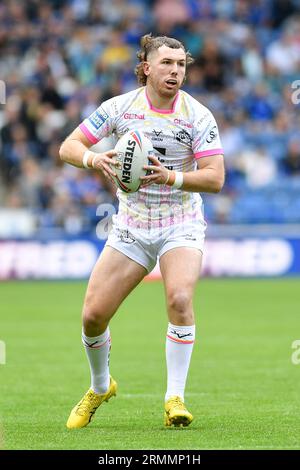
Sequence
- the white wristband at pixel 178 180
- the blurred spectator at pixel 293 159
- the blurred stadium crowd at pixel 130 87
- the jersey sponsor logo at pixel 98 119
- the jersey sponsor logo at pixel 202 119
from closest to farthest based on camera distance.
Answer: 1. the white wristband at pixel 178 180
2. the jersey sponsor logo at pixel 202 119
3. the jersey sponsor logo at pixel 98 119
4. the blurred stadium crowd at pixel 130 87
5. the blurred spectator at pixel 293 159

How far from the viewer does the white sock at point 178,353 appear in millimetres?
7812

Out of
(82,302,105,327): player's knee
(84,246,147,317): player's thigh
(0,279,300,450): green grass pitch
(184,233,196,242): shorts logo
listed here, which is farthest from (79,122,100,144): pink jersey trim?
(0,279,300,450): green grass pitch

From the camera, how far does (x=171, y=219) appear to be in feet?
26.2

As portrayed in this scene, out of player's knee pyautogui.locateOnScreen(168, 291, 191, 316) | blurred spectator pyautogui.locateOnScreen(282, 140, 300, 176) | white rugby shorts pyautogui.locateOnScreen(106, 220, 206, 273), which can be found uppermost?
blurred spectator pyautogui.locateOnScreen(282, 140, 300, 176)

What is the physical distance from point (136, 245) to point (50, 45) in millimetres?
17822

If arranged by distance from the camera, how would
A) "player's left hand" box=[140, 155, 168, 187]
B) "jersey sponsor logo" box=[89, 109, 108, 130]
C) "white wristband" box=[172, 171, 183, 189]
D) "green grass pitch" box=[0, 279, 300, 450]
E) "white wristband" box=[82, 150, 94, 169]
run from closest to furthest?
"green grass pitch" box=[0, 279, 300, 450] < "player's left hand" box=[140, 155, 168, 187] < "white wristband" box=[172, 171, 183, 189] < "white wristband" box=[82, 150, 94, 169] < "jersey sponsor logo" box=[89, 109, 108, 130]

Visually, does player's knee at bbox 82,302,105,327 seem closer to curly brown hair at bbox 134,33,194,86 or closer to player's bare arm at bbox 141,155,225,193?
player's bare arm at bbox 141,155,225,193

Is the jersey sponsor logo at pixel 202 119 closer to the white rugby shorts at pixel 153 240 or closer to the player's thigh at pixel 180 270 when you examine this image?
the white rugby shorts at pixel 153 240

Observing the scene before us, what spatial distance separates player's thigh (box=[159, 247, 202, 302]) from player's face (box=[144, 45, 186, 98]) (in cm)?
111

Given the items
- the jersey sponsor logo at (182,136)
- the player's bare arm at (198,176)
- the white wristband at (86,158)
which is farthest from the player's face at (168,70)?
the white wristband at (86,158)

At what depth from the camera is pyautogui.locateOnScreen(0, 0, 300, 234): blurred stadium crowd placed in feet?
73.5

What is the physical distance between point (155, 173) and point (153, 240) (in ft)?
2.00

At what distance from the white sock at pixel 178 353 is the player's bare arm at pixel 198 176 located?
983mm
